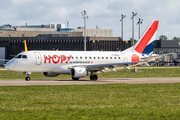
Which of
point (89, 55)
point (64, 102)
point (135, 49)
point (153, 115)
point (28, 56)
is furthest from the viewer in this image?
point (135, 49)

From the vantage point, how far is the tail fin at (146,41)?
157ft

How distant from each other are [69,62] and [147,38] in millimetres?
13851

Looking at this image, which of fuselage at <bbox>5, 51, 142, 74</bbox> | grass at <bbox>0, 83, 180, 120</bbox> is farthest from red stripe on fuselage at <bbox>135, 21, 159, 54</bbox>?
grass at <bbox>0, 83, 180, 120</bbox>

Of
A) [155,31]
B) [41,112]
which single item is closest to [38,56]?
[155,31]

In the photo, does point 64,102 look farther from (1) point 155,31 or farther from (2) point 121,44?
(2) point 121,44

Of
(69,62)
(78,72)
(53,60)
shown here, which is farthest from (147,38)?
(53,60)

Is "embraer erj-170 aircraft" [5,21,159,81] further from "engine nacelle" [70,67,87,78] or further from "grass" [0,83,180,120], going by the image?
"grass" [0,83,180,120]

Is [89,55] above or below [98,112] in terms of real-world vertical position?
above

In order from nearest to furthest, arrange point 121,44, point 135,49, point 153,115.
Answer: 1. point 153,115
2. point 135,49
3. point 121,44

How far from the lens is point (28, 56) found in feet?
128

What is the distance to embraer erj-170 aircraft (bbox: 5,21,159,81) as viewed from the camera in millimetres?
38656

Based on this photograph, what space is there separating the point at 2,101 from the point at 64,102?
3.77 meters

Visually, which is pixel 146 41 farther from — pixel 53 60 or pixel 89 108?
pixel 89 108

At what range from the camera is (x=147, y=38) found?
158 ft
